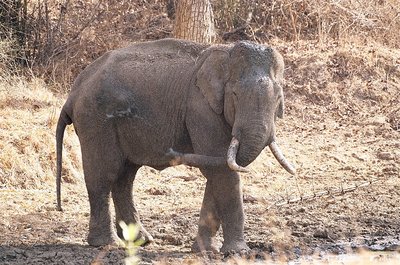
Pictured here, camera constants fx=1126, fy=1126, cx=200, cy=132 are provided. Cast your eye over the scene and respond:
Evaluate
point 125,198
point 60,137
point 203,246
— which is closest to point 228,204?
point 203,246

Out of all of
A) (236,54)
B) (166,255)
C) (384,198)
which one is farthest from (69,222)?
(384,198)

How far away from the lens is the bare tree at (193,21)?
53.5 ft

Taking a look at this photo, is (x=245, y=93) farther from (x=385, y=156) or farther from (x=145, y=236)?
(x=385, y=156)

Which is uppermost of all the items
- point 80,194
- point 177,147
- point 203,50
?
point 203,50

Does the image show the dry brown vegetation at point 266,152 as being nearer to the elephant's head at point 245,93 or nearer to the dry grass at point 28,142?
the dry grass at point 28,142

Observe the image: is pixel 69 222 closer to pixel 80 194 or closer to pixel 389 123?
pixel 80 194

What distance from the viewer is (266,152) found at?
47.5ft

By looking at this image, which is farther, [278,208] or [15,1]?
[15,1]

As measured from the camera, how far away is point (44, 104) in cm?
1463

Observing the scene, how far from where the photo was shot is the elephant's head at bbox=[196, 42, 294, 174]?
905 cm

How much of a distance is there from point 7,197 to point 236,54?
12.4 ft

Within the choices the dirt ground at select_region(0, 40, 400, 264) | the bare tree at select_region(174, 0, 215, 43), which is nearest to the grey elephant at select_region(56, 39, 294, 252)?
the dirt ground at select_region(0, 40, 400, 264)

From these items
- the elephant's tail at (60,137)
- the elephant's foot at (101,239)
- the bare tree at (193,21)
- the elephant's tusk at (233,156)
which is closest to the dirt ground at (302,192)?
the elephant's foot at (101,239)

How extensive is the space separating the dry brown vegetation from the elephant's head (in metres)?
0.96
